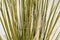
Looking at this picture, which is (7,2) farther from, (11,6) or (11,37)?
(11,37)

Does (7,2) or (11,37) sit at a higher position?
(7,2)

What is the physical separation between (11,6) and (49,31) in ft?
0.96

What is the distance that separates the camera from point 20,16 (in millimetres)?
808

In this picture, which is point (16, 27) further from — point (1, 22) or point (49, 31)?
point (49, 31)

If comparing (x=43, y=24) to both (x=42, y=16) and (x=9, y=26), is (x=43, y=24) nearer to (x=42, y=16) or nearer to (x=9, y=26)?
(x=42, y=16)

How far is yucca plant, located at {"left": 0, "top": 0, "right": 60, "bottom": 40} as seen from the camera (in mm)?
795

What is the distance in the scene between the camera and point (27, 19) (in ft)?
2.66

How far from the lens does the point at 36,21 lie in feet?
2.70

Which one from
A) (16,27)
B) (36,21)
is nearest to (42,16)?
(36,21)

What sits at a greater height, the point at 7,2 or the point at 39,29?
the point at 7,2

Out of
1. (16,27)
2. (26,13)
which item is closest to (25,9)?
(26,13)

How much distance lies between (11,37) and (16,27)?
7 centimetres

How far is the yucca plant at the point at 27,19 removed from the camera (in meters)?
0.79

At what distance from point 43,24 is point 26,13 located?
130 millimetres
